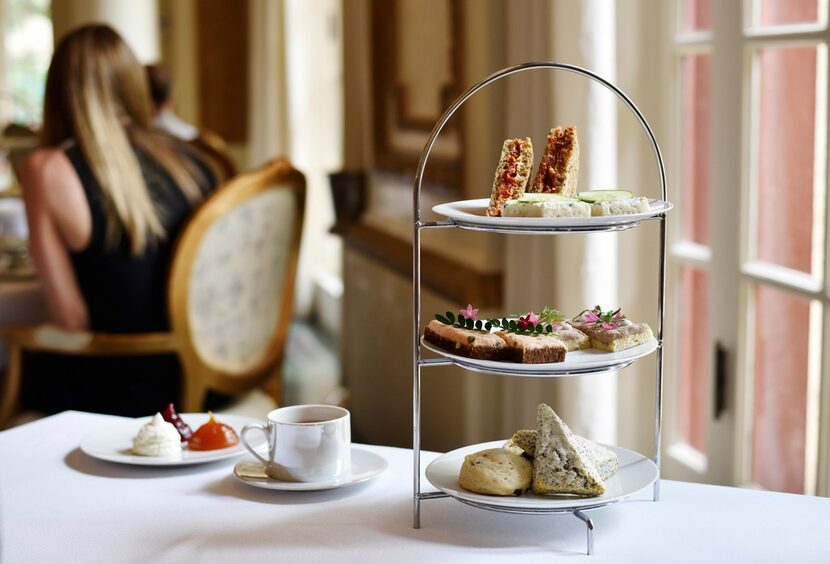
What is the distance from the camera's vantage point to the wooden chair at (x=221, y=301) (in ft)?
8.98

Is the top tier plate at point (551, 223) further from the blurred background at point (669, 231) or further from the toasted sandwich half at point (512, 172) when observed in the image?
the blurred background at point (669, 231)

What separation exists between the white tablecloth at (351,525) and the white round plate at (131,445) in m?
0.02

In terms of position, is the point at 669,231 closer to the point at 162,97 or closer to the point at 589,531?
the point at 589,531

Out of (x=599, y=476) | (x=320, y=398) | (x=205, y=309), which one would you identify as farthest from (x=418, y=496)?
(x=320, y=398)

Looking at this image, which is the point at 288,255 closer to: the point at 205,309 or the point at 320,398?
the point at 205,309

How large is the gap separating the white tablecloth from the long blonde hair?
153cm

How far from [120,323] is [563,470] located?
6.49ft

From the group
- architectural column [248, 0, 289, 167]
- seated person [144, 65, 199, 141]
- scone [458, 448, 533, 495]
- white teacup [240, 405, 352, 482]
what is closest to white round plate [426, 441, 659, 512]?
scone [458, 448, 533, 495]

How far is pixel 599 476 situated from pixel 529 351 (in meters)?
0.16

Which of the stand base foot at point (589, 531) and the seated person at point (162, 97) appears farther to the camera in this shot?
the seated person at point (162, 97)

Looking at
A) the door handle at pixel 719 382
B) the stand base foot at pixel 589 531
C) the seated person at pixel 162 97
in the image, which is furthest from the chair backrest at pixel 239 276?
the stand base foot at pixel 589 531

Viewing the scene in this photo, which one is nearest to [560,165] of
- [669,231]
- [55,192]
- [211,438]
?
[211,438]

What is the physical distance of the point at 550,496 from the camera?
44.8 inches

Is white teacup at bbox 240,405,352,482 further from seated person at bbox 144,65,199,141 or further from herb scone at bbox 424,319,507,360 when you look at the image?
seated person at bbox 144,65,199,141
